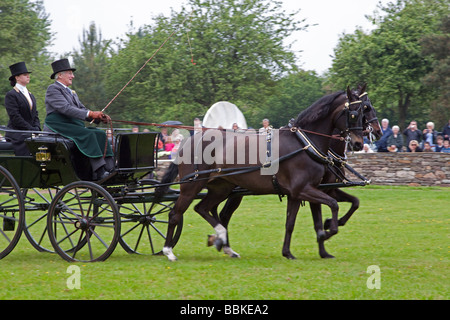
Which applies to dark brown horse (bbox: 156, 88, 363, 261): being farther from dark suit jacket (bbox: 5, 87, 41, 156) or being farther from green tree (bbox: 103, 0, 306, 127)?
green tree (bbox: 103, 0, 306, 127)

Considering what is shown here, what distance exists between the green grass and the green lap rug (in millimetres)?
1375

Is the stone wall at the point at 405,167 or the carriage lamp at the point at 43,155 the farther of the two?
the stone wall at the point at 405,167

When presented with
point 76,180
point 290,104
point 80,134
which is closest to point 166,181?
point 76,180

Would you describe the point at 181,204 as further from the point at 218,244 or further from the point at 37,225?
the point at 37,225

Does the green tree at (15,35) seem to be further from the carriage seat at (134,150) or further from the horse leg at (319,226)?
the horse leg at (319,226)

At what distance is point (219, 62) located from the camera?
98.9 ft

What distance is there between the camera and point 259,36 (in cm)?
3000

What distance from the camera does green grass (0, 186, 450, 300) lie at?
256 inches

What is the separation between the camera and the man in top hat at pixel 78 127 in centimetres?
837

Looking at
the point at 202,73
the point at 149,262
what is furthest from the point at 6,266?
the point at 202,73

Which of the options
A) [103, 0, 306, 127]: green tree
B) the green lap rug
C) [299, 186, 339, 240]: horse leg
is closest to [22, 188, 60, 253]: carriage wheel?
the green lap rug

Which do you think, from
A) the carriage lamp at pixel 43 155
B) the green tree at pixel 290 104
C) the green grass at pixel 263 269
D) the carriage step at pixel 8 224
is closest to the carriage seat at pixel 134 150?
the carriage lamp at pixel 43 155

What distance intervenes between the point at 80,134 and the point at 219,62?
872 inches

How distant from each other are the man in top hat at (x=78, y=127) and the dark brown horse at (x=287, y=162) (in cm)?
102
